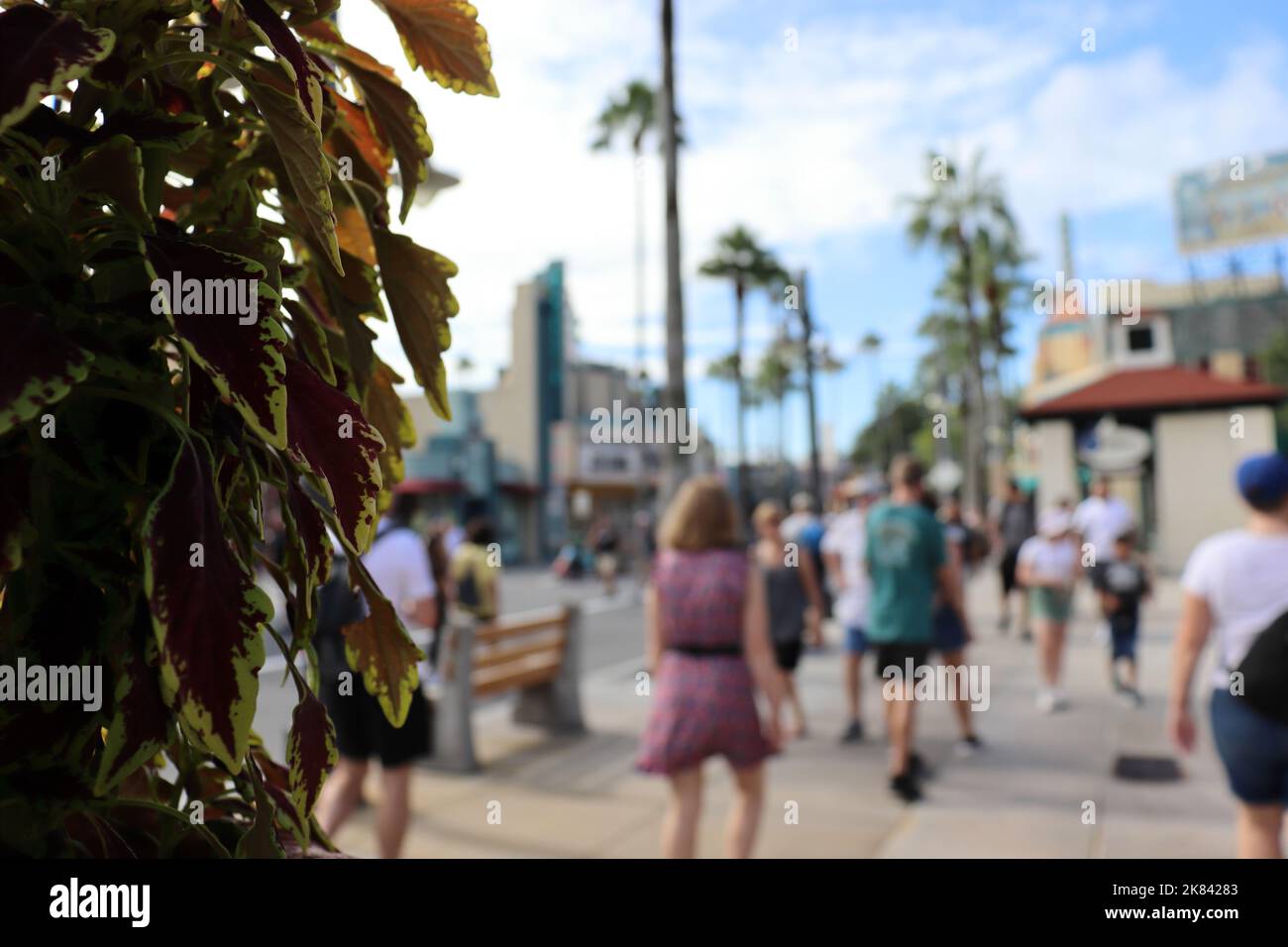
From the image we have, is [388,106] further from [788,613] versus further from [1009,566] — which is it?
[1009,566]

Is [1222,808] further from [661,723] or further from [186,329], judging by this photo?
[186,329]

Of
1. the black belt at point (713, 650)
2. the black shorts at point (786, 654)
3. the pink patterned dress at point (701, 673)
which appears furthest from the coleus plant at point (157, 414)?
the black shorts at point (786, 654)

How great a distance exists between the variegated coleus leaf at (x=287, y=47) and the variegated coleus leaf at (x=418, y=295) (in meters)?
0.30

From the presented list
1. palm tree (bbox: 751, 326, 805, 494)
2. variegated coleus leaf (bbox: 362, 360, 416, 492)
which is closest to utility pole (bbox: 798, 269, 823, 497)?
palm tree (bbox: 751, 326, 805, 494)

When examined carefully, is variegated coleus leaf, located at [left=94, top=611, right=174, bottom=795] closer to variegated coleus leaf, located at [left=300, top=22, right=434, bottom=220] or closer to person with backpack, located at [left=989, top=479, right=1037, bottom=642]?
variegated coleus leaf, located at [left=300, top=22, right=434, bottom=220]

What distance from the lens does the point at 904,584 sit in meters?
6.84

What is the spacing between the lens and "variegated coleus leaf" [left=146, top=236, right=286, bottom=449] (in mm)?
825

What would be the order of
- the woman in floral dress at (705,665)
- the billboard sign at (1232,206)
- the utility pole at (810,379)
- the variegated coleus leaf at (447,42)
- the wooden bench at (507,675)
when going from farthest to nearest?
the billboard sign at (1232,206) → the utility pole at (810,379) → the wooden bench at (507,675) → the woman in floral dress at (705,665) → the variegated coleus leaf at (447,42)

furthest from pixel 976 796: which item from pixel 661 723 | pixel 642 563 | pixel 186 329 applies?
pixel 642 563

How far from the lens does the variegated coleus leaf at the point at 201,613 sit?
0.82 meters

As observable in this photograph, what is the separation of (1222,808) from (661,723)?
3629 millimetres

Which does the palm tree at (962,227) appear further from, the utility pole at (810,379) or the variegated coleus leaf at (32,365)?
the variegated coleus leaf at (32,365)

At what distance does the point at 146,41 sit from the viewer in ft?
3.22
